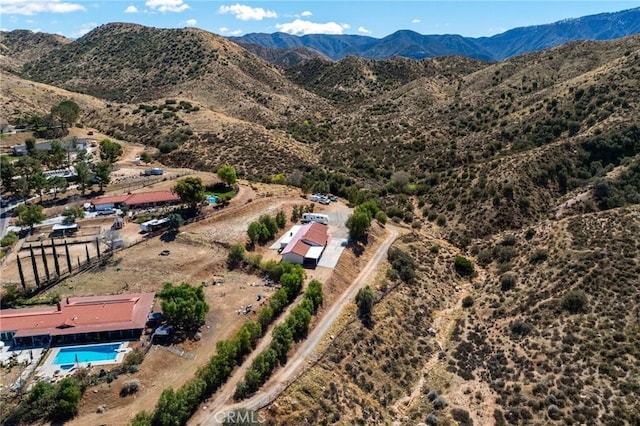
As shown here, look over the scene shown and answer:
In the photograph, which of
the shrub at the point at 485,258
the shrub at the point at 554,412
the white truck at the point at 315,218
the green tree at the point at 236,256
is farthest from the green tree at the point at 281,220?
the shrub at the point at 554,412

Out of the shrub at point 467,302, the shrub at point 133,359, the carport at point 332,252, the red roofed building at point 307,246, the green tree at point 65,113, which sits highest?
the green tree at point 65,113

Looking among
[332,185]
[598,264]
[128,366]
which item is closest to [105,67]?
[332,185]

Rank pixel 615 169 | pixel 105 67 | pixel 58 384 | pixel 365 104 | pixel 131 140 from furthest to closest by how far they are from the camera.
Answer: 1. pixel 105 67
2. pixel 365 104
3. pixel 131 140
4. pixel 615 169
5. pixel 58 384

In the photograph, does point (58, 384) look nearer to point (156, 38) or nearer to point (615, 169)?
point (615, 169)

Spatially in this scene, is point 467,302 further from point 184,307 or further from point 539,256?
point 184,307

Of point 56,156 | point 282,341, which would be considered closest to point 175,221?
point 282,341

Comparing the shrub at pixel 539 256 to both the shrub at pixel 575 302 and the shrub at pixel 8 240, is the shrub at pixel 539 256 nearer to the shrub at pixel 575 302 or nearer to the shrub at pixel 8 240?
the shrub at pixel 575 302
